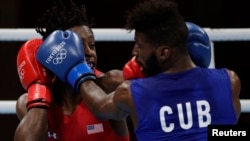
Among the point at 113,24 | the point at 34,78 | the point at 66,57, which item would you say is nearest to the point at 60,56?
the point at 66,57

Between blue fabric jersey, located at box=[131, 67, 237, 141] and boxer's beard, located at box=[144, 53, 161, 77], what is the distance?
0.03 meters

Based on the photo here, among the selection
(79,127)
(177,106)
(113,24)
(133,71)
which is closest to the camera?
(177,106)

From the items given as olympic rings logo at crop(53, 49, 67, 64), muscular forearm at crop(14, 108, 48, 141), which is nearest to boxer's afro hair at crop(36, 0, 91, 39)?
olympic rings logo at crop(53, 49, 67, 64)

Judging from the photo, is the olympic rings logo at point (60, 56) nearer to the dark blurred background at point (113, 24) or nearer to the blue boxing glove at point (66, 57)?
the blue boxing glove at point (66, 57)

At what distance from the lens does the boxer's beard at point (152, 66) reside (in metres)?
1.70

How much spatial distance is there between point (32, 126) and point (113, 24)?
1929mm

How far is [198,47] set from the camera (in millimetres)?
1887

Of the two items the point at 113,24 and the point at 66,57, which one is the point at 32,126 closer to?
the point at 66,57

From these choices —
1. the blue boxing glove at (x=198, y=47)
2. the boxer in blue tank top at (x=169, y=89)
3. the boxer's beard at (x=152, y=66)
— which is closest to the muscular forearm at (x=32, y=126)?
the boxer in blue tank top at (x=169, y=89)

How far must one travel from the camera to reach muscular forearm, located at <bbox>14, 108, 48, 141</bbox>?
6.22 feet

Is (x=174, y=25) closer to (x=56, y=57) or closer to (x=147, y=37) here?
(x=147, y=37)

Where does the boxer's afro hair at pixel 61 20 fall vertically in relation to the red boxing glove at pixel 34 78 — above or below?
above

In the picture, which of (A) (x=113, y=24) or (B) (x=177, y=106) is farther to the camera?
(A) (x=113, y=24)

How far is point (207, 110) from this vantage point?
5.53ft
